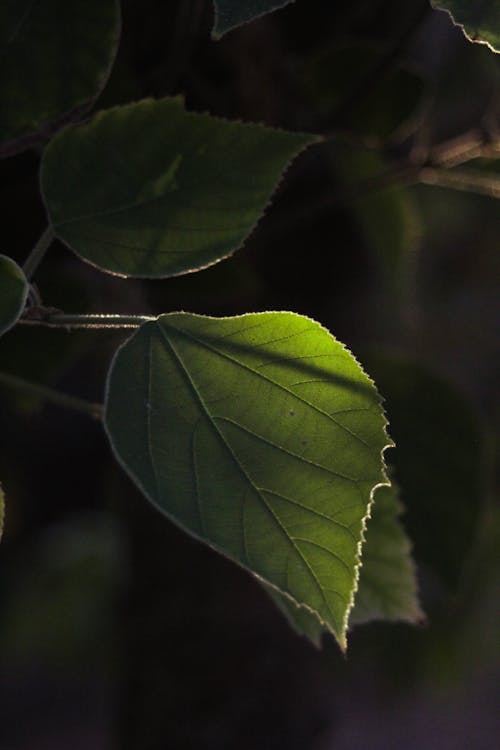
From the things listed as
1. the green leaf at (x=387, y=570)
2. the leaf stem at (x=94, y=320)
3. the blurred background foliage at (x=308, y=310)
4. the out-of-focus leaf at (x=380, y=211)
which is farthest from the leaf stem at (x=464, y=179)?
the leaf stem at (x=94, y=320)

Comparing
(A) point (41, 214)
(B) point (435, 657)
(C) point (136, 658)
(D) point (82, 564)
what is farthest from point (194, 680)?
(D) point (82, 564)

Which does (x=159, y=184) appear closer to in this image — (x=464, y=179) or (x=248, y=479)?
(x=248, y=479)

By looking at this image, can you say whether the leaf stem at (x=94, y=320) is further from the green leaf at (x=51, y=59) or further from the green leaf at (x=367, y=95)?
the green leaf at (x=367, y=95)

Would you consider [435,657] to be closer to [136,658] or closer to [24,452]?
[136,658]

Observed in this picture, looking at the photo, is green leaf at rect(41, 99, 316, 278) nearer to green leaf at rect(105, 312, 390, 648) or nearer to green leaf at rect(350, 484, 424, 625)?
green leaf at rect(105, 312, 390, 648)

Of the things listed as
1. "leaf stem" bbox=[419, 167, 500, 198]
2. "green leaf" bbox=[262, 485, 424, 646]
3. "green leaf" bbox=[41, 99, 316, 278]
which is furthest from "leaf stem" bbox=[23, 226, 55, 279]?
"leaf stem" bbox=[419, 167, 500, 198]

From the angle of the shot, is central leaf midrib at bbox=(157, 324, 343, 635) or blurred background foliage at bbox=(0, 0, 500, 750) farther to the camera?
blurred background foliage at bbox=(0, 0, 500, 750)
